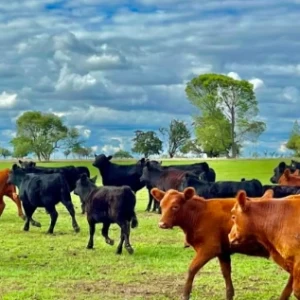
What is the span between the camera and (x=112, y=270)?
11.7 m

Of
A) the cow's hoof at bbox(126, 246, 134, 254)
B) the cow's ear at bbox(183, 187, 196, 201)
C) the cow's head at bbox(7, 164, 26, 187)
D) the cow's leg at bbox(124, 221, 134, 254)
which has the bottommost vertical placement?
the cow's hoof at bbox(126, 246, 134, 254)

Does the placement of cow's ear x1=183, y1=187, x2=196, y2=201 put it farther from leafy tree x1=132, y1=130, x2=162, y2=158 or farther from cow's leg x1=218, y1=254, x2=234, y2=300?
leafy tree x1=132, y1=130, x2=162, y2=158

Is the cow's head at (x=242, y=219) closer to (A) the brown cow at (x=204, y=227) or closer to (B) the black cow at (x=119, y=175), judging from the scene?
(A) the brown cow at (x=204, y=227)

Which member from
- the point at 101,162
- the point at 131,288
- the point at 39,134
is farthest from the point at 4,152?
the point at 131,288

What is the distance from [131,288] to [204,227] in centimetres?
146

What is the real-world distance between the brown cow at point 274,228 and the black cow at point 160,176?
13611 mm

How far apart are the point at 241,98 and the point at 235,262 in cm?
6596

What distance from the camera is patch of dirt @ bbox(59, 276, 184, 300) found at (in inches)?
385

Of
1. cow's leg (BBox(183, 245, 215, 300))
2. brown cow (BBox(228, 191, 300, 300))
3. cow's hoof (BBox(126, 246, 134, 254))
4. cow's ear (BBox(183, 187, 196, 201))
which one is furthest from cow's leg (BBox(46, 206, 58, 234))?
brown cow (BBox(228, 191, 300, 300))

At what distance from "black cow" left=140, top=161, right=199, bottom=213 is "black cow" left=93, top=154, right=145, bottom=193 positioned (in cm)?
122

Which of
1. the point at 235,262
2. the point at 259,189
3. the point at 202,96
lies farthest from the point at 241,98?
the point at 235,262

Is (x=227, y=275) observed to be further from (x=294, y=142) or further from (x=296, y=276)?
(x=294, y=142)

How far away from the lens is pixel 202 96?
253ft

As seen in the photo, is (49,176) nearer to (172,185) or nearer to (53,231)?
(53,231)
